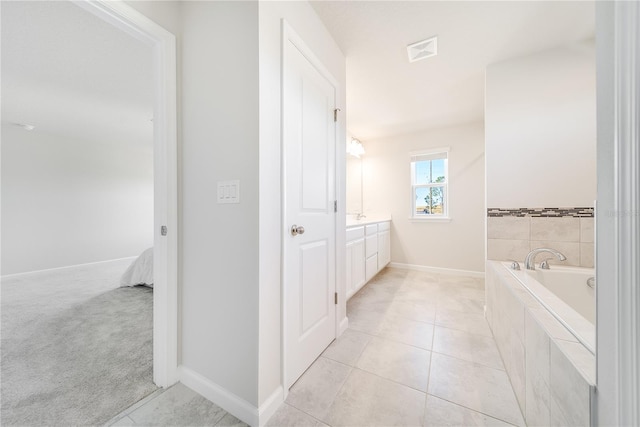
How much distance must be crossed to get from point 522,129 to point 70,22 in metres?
3.72

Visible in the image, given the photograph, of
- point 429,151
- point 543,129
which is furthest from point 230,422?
point 429,151

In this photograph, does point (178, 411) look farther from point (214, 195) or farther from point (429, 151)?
point (429, 151)

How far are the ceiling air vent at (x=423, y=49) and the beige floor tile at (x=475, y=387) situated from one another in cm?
239

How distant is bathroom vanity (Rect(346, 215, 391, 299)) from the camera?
235cm

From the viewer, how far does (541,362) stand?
96 cm

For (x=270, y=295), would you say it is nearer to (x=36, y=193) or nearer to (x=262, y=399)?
(x=262, y=399)

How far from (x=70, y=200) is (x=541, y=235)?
22.3 feet

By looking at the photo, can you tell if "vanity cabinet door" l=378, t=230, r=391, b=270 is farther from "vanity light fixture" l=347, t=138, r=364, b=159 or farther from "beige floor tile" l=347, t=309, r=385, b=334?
"vanity light fixture" l=347, t=138, r=364, b=159

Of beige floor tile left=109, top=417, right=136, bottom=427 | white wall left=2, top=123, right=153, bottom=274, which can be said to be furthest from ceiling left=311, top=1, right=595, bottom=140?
white wall left=2, top=123, right=153, bottom=274

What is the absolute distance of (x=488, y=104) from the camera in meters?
2.14

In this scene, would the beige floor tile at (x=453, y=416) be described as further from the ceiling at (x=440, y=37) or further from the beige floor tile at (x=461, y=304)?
the ceiling at (x=440, y=37)

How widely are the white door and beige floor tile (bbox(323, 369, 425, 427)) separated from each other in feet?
0.97

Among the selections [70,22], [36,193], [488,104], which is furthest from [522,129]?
[36,193]

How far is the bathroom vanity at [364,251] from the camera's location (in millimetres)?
2350
